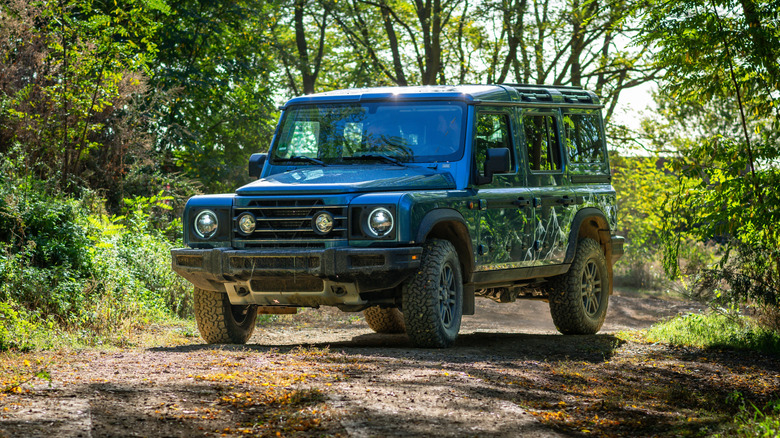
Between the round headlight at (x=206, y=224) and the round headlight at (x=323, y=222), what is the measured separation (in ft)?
3.00

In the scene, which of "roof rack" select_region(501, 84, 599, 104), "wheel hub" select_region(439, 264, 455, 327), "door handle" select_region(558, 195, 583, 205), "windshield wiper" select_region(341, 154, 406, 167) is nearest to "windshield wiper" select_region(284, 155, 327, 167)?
→ "windshield wiper" select_region(341, 154, 406, 167)

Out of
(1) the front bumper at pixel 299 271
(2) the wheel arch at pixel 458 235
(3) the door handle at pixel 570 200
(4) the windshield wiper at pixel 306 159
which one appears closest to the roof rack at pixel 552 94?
(3) the door handle at pixel 570 200

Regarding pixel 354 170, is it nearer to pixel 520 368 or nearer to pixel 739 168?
pixel 520 368

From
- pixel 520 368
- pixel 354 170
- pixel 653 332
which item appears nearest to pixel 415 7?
pixel 653 332

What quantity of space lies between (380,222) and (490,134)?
6.52 feet

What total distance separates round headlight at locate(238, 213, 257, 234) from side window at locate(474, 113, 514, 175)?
218 cm

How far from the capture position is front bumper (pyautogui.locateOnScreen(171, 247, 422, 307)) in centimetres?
748

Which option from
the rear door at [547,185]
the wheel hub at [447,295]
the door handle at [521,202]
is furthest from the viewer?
the rear door at [547,185]

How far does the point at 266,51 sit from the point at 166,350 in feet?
52.0

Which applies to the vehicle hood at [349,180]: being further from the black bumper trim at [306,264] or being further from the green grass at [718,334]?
the green grass at [718,334]

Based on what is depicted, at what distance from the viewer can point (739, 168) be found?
9586 millimetres

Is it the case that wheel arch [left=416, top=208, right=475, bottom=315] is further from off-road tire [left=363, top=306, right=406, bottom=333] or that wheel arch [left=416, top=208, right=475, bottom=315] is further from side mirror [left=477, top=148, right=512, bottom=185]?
off-road tire [left=363, top=306, right=406, bottom=333]

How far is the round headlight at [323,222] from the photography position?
7641 millimetres

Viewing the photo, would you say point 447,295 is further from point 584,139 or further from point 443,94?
point 584,139
